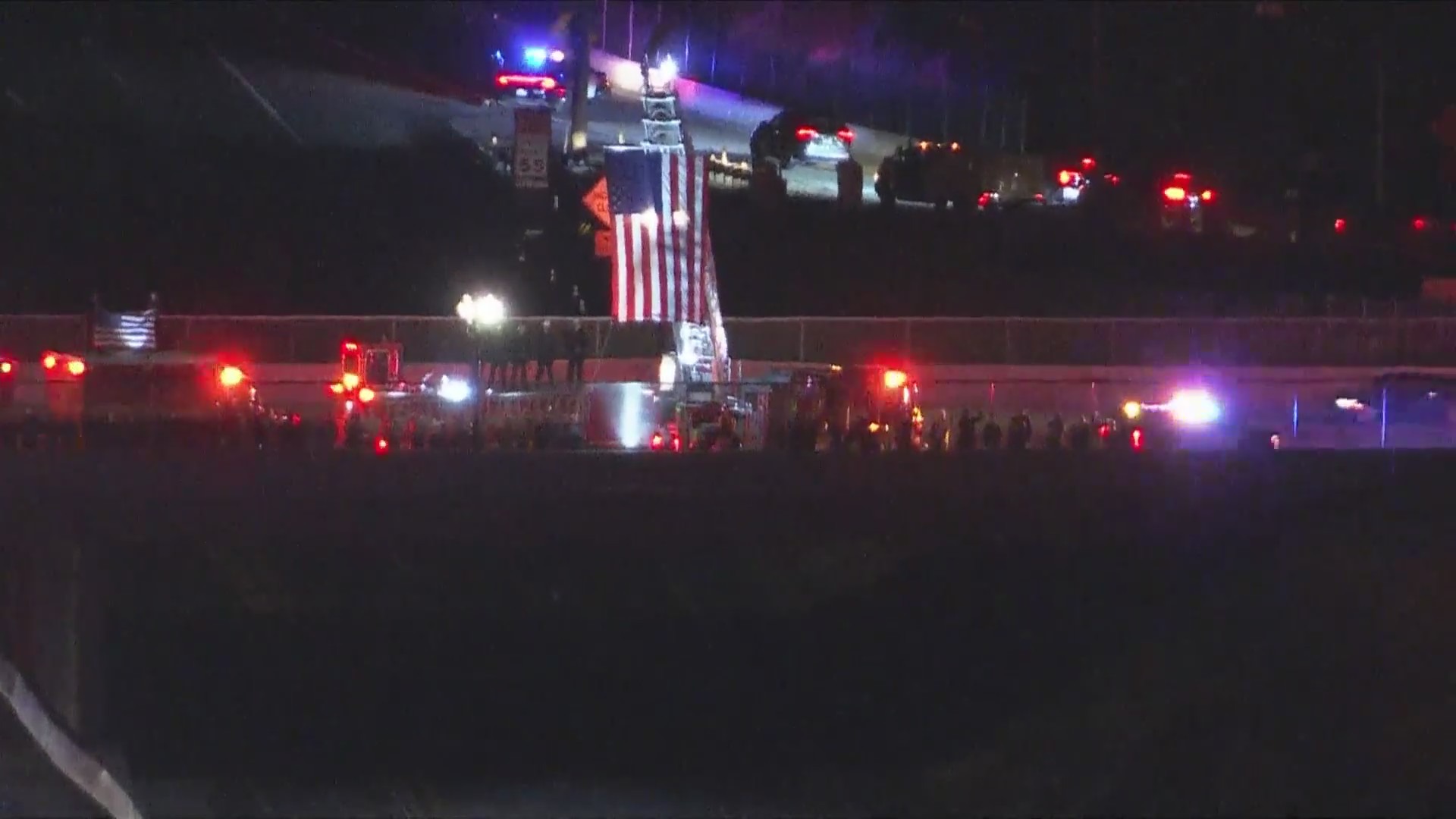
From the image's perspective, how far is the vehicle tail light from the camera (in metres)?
24.3

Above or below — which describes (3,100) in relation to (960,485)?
above

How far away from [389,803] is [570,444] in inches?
324

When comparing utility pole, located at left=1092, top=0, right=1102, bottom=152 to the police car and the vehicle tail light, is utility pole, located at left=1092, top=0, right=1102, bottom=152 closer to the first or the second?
the police car

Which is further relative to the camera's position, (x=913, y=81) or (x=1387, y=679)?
(x=913, y=81)

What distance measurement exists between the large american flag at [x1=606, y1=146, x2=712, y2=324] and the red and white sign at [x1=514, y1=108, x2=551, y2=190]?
33.1 feet

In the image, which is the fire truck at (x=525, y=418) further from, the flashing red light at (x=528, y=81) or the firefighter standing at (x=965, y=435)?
the flashing red light at (x=528, y=81)

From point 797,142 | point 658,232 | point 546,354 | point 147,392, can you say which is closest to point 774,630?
point 658,232

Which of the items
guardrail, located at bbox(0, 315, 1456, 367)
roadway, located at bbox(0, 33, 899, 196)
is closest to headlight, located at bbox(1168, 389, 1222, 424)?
guardrail, located at bbox(0, 315, 1456, 367)

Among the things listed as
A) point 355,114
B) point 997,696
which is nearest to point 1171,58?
point 355,114

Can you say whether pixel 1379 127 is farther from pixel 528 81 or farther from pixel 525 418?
pixel 525 418

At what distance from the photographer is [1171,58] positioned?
54469mm

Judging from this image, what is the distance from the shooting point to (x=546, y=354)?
28766 millimetres

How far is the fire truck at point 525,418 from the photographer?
21297mm

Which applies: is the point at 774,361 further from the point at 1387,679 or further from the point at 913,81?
the point at 913,81
